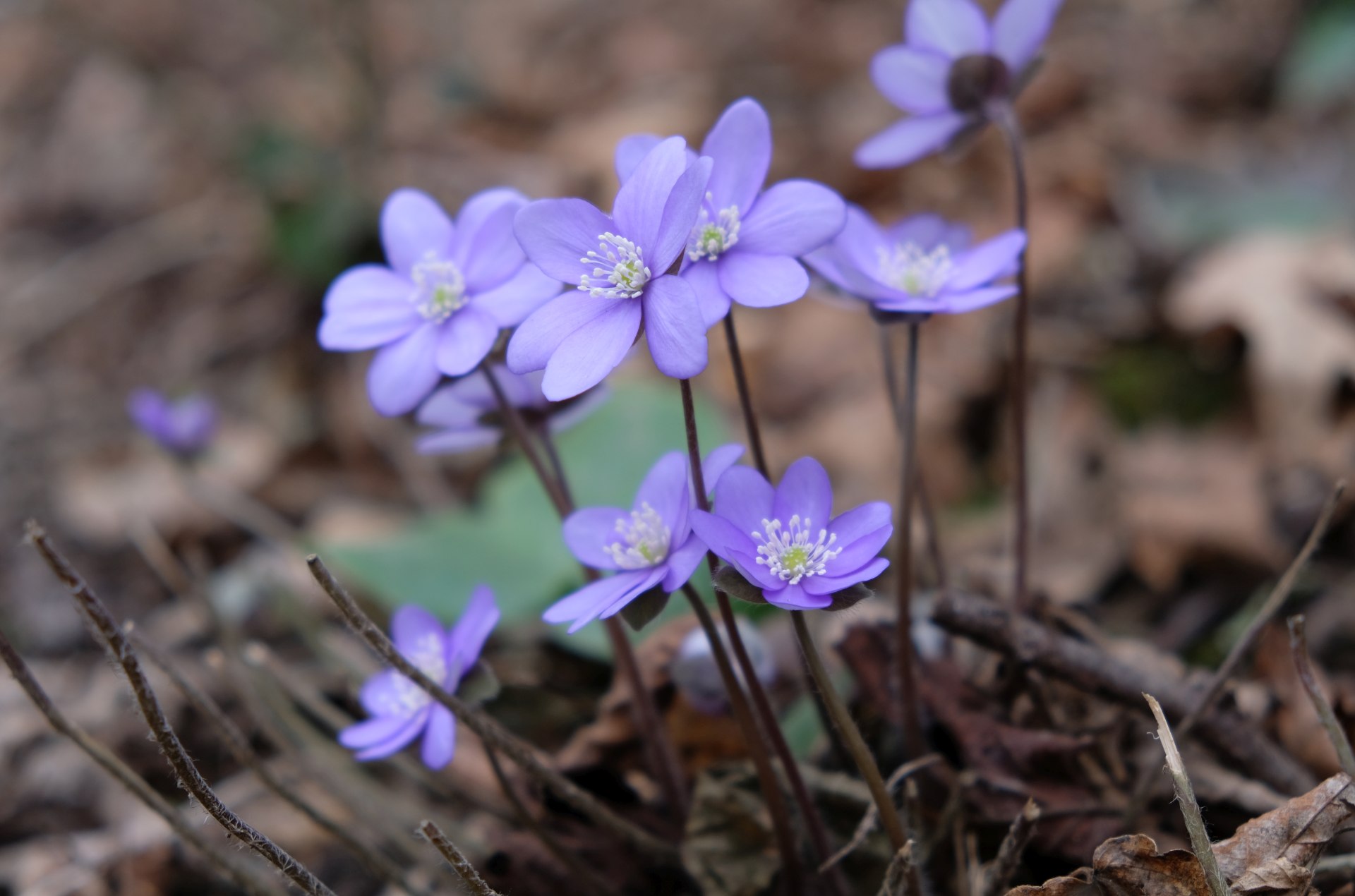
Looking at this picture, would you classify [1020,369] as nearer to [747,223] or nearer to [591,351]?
[747,223]

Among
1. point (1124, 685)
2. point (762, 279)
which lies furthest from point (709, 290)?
point (1124, 685)

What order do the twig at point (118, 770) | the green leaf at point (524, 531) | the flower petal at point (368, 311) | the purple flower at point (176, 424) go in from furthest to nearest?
the purple flower at point (176, 424)
the green leaf at point (524, 531)
the flower petal at point (368, 311)
the twig at point (118, 770)

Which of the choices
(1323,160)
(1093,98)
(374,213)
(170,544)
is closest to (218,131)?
(374,213)

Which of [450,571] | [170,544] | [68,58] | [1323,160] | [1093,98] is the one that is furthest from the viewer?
[68,58]

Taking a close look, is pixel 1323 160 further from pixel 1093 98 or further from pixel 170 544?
pixel 170 544

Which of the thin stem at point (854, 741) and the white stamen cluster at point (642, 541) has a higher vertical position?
the white stamen cluster at point (642, 541)

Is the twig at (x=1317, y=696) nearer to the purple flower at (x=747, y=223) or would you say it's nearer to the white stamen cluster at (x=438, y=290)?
the purple flower at (x=747, y=223)

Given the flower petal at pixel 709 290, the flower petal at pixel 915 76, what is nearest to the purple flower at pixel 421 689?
the flower petal at pixel 709 290

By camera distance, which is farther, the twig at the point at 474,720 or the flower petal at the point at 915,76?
the flower petal at the point at 915,76
